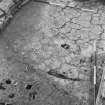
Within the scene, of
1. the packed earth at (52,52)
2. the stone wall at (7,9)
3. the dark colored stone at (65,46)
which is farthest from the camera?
the stone wall at (7,9)

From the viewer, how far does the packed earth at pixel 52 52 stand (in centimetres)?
363

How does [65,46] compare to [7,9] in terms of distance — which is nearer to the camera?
[65,46]

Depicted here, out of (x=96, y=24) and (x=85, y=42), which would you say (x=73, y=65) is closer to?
(x=85, y=42)

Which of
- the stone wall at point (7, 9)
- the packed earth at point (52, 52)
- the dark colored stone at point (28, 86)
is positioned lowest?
the dark colored stone at point (28, 86)

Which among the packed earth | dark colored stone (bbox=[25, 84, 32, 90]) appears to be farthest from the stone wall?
dark colored stone (bbox=[25, 84, 32, 90])

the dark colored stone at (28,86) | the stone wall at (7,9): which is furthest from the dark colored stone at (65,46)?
the stone wall at (7,9)

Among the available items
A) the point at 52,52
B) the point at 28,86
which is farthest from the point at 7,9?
the point at 28,86

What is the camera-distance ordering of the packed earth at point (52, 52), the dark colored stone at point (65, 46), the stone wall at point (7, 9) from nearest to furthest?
the packed earth at point (52, 52) < the dark colored stone at point (65, 46) < the stone wall at point (7, 9)

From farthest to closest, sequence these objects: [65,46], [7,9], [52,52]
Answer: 1. [7,9]
2. [65,46]
3. [52,52]

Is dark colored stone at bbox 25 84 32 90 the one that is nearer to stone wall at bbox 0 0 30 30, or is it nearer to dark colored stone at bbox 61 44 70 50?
dark colored stone at bbox 61 44 70 50

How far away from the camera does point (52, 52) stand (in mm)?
4176

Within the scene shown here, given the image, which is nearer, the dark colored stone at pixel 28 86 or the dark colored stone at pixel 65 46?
the dark colored stone at pixel 28 86

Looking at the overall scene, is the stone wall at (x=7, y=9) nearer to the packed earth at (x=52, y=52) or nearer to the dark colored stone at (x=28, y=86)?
the packed earth at (x=52, y=52)

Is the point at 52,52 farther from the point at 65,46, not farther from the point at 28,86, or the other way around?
the point at 28,86
